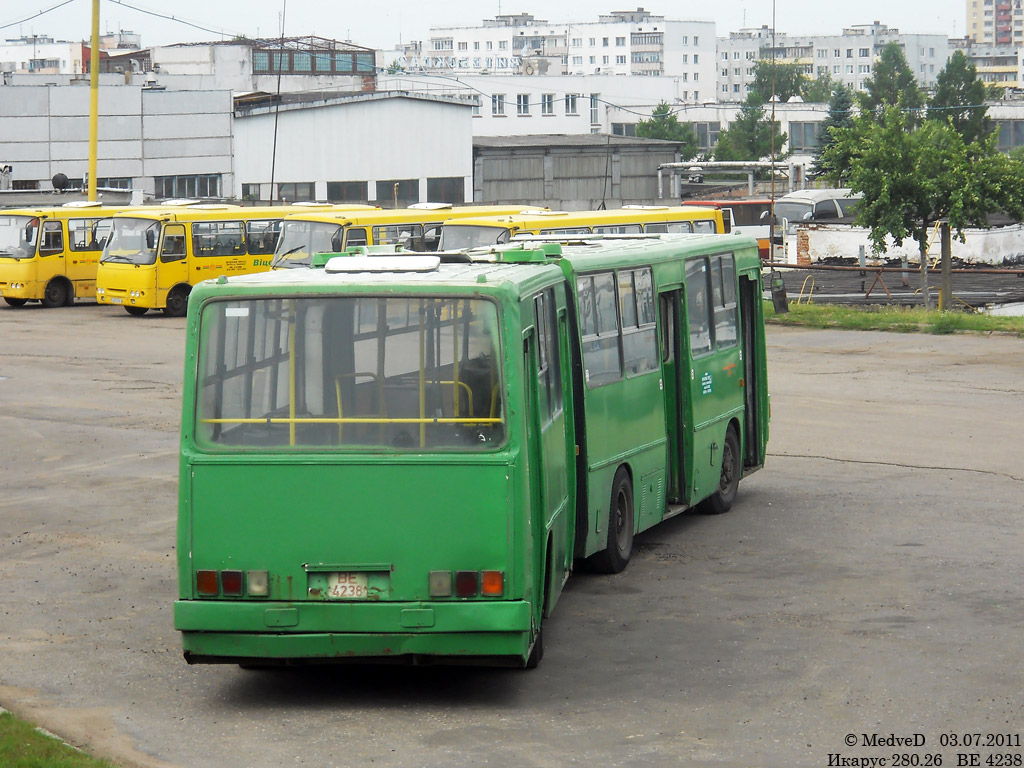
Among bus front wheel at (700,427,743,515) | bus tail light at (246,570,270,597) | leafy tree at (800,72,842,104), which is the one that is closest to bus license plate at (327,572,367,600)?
bus tail light at (246,570,270,597)

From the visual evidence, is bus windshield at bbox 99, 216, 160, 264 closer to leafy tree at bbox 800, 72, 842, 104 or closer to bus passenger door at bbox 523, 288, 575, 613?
bus passenger door at bbox 523, 288, 575, 613

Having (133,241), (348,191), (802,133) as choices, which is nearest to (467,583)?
(133,241)

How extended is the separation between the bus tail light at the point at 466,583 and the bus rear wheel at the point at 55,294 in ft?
101

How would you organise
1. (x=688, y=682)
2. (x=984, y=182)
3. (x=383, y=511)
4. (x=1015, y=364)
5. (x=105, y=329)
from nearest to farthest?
(x=383, y=511) < (x=688, y=682) < (x=1015, y=364) < (x=105, y=329) < (x=984, y=182)

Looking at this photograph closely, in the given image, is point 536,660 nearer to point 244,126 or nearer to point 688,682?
point 688,682

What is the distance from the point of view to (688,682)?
825cm

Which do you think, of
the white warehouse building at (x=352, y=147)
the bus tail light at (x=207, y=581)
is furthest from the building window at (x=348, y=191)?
the bus tail light at (x=207, y=581)

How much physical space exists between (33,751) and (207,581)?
1190 millimetres

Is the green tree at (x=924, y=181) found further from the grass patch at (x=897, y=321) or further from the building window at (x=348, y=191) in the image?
the building window at (x=348, y=191)

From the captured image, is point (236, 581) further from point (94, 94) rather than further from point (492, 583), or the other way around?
point (94, 94)

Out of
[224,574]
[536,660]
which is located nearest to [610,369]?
[536,660]

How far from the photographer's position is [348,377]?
7754 mm

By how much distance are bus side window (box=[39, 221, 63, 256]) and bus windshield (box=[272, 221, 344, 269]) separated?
6.47m

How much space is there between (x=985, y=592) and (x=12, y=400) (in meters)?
15.0
